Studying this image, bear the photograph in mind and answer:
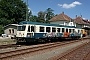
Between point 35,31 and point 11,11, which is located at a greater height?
point 11,11

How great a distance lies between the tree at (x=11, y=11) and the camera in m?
62.8

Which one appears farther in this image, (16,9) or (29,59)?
(16,9)

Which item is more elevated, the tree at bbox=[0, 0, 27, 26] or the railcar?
the tree at bbox=[0, 0, 27, 26]

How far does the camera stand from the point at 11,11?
210 feet

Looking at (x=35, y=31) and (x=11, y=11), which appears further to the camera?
(x=11, y=11)

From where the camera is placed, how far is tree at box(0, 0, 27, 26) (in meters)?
62.8

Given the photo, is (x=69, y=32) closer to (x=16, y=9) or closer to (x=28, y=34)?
(x=28, y=34)

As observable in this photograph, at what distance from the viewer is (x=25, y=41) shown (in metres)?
24.2

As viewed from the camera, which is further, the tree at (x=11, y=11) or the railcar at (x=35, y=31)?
the tree at (x=11, y=11)

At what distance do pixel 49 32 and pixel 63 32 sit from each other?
498cm

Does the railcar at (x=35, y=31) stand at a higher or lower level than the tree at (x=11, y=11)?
lower

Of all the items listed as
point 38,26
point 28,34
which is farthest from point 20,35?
point 38,26

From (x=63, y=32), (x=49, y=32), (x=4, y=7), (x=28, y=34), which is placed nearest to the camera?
(x=28, y=34)

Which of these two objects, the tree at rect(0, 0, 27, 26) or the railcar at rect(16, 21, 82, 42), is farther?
the tree at rect(0, 0, 27, 26)
